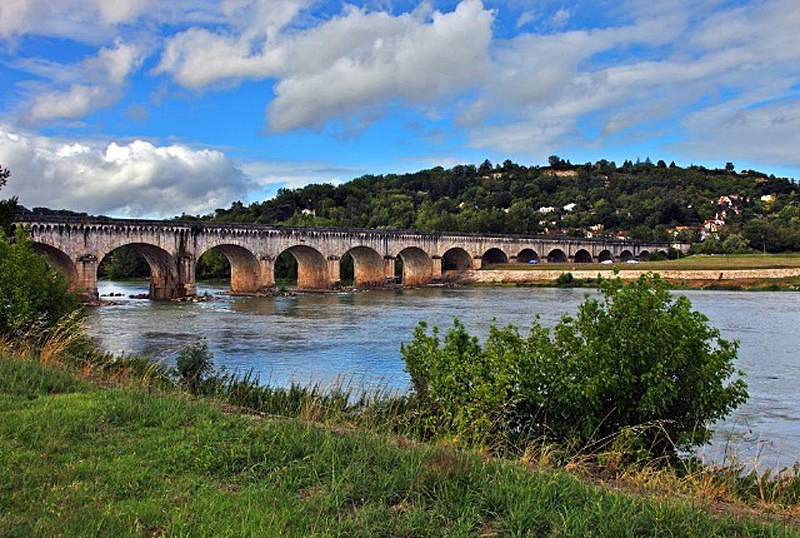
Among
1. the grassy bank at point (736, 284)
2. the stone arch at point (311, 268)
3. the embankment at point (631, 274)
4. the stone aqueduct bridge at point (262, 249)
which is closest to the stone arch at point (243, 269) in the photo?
the stone aqueduct bridge at point (262, 249)

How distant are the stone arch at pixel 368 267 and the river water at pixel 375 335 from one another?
19.7 m

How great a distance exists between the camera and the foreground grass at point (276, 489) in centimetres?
499

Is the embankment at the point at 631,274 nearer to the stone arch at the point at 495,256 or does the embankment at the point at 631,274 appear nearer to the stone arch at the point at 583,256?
the stone arch at the point at 495,256

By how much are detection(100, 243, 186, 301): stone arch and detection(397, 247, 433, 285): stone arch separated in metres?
32.3

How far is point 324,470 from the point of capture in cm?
641

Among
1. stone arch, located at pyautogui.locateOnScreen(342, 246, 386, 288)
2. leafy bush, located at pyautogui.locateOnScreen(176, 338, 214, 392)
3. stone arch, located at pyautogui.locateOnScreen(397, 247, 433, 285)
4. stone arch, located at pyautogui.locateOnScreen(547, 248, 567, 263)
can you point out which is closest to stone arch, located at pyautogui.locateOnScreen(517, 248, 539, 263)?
stone arch, located at pyautogui.locateOnScreen(547, 248, 567, 263)

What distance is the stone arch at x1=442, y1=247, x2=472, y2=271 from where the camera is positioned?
84000 mm

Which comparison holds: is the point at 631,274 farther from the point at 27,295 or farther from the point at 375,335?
the point at 27,295

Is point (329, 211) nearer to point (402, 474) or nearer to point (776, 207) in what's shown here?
point (776, 207)

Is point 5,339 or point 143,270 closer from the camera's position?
point 5,339

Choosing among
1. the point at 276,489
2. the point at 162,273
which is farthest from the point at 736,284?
the point at 276,489

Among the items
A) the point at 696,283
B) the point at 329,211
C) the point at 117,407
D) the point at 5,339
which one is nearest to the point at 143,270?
the point at 329,211

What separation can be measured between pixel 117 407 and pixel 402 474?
432 centimetres

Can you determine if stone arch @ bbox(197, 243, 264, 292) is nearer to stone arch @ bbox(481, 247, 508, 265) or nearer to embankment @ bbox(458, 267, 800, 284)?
embankment @ bbox(458, 267, 800, 284)
